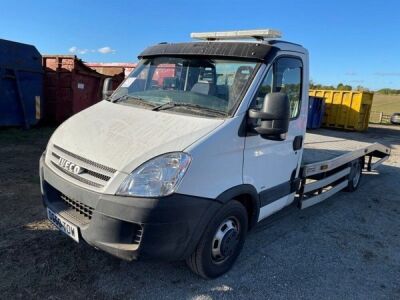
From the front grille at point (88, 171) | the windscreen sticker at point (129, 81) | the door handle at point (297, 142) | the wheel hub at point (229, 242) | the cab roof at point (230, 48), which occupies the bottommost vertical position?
the wheel hub at point (229, 242)

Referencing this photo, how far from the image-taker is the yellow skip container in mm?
20203

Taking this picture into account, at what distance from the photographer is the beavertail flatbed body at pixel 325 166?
4.96 metres

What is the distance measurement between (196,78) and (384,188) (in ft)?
18.7

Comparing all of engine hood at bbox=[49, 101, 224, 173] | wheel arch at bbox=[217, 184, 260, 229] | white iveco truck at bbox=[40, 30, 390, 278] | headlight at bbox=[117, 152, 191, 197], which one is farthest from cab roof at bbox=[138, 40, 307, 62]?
headlight at bbox=[117, 152, 191, 197]

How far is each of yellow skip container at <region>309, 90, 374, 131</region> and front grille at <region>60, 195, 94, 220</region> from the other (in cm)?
1953

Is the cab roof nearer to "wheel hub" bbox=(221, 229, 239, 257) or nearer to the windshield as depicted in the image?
the windshield

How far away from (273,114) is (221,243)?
1262 mm

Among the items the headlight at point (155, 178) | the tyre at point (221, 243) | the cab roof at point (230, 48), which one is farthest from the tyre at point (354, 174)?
the headlight at point (155, 178)

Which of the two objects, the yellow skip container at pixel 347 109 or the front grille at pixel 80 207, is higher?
the yellow skip container at pixel 347 109

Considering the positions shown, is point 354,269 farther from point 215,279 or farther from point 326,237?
point 215,279

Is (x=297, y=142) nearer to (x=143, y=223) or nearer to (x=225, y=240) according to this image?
(x=225, y=240)

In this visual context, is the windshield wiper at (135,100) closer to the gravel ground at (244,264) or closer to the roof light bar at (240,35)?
the roof light bar at (240,35)

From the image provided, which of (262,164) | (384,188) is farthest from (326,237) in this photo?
(384,188)

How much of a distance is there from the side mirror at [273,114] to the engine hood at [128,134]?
0.37 metres
